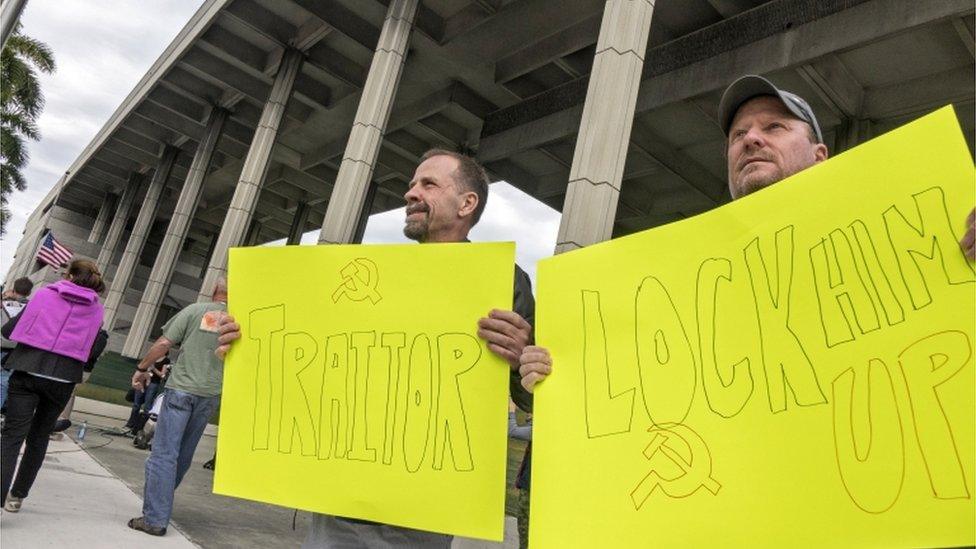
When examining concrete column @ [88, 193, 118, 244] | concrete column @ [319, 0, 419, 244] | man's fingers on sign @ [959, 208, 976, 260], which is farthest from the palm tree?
man's fingers on sign @ [959, 208, 976, 260]

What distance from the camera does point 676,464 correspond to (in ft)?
3.92

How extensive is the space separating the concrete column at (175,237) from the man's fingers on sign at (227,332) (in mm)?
25238

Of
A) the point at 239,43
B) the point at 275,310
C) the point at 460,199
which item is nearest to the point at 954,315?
the point at 460,199

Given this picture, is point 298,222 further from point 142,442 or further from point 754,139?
point 754,139

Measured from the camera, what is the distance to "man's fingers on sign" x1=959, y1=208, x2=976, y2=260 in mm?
951

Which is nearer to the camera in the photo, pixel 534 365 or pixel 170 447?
pixel 534 365

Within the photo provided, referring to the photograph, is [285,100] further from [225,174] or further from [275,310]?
[275,310]

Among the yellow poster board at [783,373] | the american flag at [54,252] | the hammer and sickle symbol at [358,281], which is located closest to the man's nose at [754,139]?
the yellow poster board at [783,373]

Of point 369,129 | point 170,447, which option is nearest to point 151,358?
point 170,447

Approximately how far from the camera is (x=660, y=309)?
1.32m

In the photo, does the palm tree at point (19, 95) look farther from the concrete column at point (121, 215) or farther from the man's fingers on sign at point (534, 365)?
the man's fingers on sign at point (534, 365)

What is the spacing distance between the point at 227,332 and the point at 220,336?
0.18ft

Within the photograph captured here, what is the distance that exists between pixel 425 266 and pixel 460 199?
0.33 meters

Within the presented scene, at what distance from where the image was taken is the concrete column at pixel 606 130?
9.05 m
